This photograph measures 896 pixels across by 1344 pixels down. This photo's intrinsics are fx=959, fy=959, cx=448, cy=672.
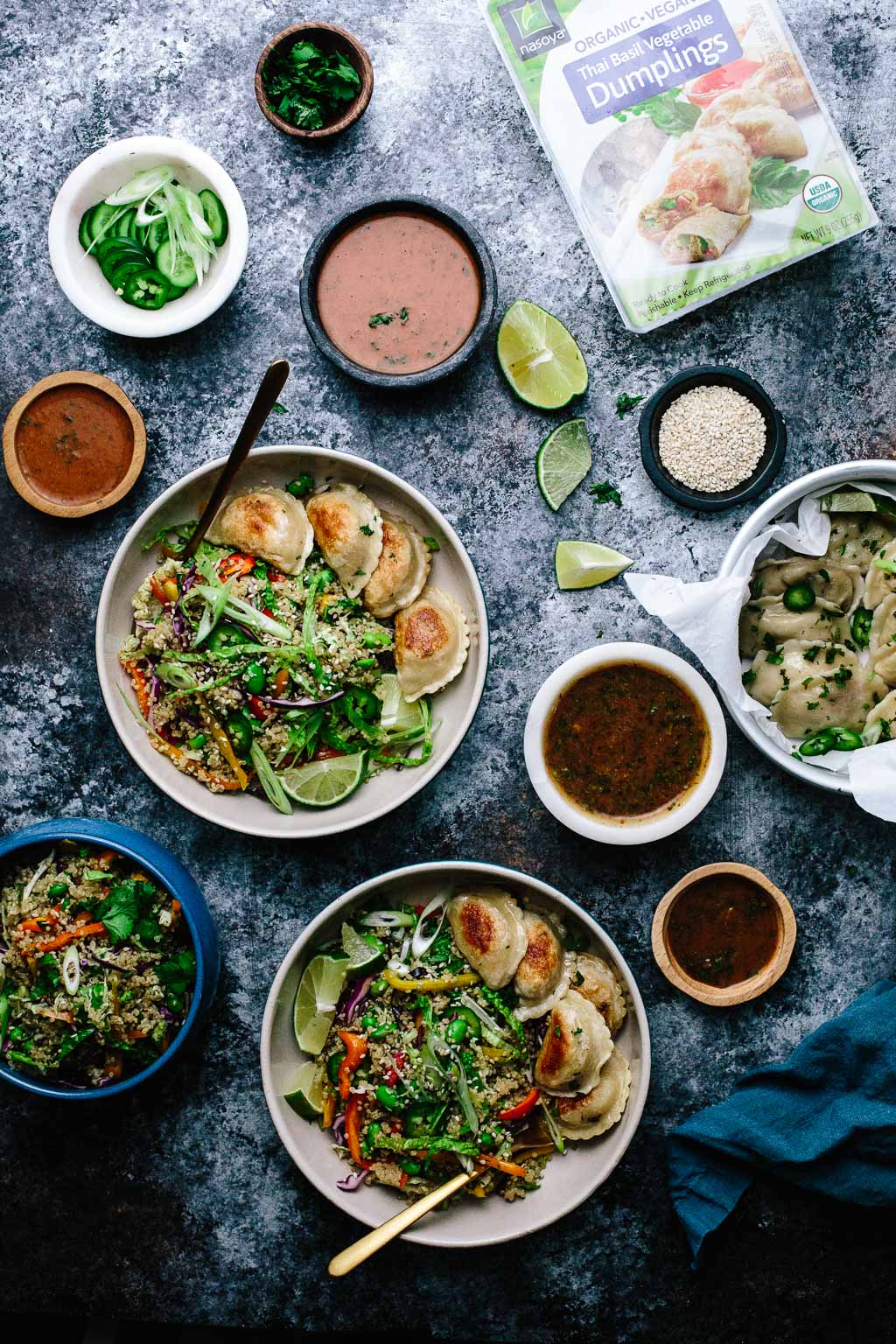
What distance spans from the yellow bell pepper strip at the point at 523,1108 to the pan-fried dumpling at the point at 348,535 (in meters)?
1.57

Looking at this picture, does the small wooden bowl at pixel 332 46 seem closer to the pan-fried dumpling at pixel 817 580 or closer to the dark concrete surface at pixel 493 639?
the dark concrete surface at pixel 493 639

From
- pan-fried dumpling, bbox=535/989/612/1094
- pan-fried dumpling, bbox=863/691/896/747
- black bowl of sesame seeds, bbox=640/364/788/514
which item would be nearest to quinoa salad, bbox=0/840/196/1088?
pan-fried dumpling, bbox=535/989/612/1094

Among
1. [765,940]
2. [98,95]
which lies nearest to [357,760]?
[765,940]

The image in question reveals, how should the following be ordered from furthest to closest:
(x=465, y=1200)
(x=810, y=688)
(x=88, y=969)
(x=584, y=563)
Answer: (x=584, y=563), (x=810, y=688), (x=465, y=1200), (x=88, y=969)

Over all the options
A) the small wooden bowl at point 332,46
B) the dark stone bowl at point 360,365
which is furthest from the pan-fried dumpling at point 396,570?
the small wooden bowl at point 332,46

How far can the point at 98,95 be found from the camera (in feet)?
10.1

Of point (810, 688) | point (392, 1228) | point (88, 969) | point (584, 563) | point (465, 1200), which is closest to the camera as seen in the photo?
point (392, 1228)

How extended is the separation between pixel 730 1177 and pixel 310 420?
2.75 meters

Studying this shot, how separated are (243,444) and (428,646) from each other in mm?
775

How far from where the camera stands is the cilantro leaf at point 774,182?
9.71 ft

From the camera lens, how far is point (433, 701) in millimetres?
2975

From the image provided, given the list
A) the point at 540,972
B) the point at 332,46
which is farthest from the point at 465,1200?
the point at 332,46

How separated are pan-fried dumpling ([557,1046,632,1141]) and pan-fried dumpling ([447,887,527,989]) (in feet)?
1.30

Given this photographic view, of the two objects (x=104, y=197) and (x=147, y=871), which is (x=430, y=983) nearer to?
(x=147, y=871)
